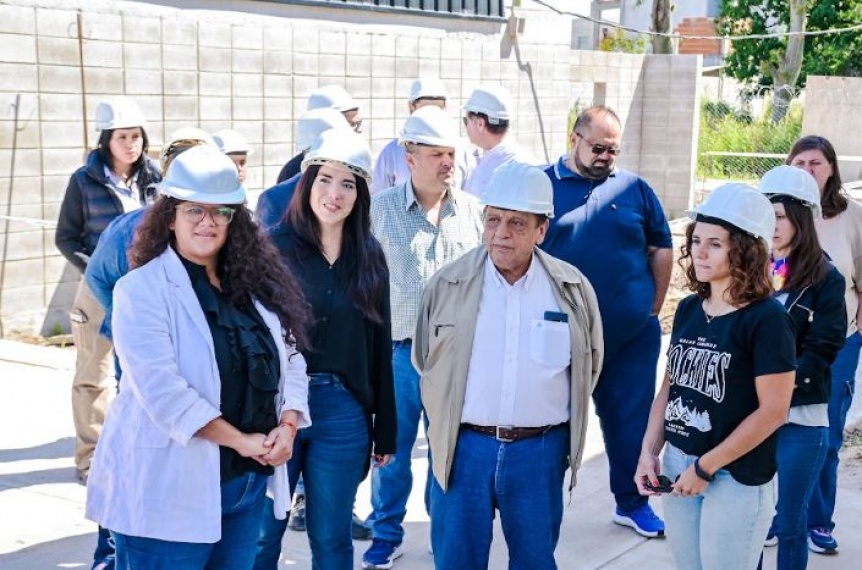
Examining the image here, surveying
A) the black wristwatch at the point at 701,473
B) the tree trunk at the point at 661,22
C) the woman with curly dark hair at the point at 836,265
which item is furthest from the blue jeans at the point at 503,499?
the tree trunk at the point at 661,22

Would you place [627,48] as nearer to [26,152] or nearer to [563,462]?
[26,152]

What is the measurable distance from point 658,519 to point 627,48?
30102 mm

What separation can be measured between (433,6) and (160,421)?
32.3ft

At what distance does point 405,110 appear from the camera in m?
11.9

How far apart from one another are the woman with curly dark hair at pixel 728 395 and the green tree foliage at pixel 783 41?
27968 mm

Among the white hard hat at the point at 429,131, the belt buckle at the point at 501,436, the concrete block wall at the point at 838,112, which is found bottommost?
the belt buckle at the point at 501,436

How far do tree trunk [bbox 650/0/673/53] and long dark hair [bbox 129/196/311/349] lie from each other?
18.8 meters

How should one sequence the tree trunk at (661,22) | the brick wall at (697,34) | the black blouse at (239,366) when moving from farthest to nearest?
the brick wall at (697,34) < the tree trunk at (661,22) < the black blouse at (239,366)

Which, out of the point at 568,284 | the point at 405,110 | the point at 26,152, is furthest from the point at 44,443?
the point at 405,110

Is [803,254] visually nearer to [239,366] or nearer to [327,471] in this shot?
[327,471]

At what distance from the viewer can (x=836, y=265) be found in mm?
5035

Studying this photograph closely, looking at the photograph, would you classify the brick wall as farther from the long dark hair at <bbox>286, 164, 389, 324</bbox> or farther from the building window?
the long dark hair at <bbox>286, 164, 389, 324</bbox>

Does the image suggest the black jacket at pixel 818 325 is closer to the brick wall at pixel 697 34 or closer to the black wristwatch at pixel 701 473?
the black wristwatch at pixel 701 473

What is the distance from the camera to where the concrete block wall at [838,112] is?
64.4 ft
